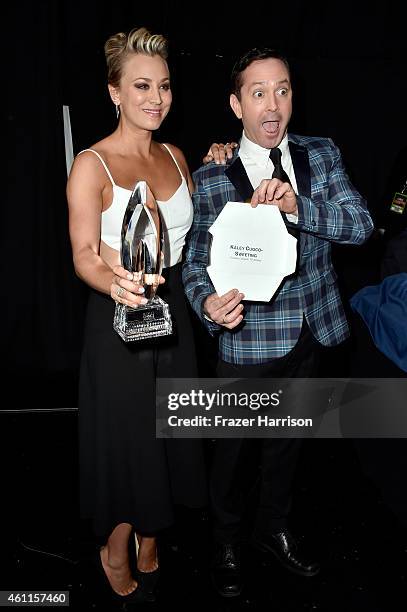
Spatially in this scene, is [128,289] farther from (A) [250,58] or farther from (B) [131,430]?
(A) [250,58]

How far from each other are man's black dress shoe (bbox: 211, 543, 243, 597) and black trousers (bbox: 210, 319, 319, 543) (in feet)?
0.12

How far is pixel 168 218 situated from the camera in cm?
183

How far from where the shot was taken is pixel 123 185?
1727 mm

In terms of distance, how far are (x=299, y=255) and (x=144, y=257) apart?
1.83 ft

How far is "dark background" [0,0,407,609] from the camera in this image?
2.80 meters

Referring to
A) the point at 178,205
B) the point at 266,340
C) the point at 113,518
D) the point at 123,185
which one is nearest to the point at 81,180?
the point at 123,185

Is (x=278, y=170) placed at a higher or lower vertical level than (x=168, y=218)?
higher

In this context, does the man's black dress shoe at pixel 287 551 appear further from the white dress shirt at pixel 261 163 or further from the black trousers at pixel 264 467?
the white dress shirt at pixel 261 163

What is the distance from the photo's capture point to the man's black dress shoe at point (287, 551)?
2.12m

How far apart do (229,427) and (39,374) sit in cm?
192

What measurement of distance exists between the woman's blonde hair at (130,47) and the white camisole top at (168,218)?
10.0 inches

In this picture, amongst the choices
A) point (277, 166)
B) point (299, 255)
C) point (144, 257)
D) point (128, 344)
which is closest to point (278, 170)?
point (277, 166)

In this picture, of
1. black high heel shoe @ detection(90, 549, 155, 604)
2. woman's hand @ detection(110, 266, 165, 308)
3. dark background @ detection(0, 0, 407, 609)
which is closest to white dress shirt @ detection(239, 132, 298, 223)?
woman's hand @ detection(110, 266, 165, 308)

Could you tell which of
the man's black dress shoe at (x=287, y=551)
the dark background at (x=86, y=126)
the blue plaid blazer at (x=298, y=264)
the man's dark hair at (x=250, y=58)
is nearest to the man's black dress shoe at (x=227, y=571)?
the man's black dress shoe at (x=287, y=551)
